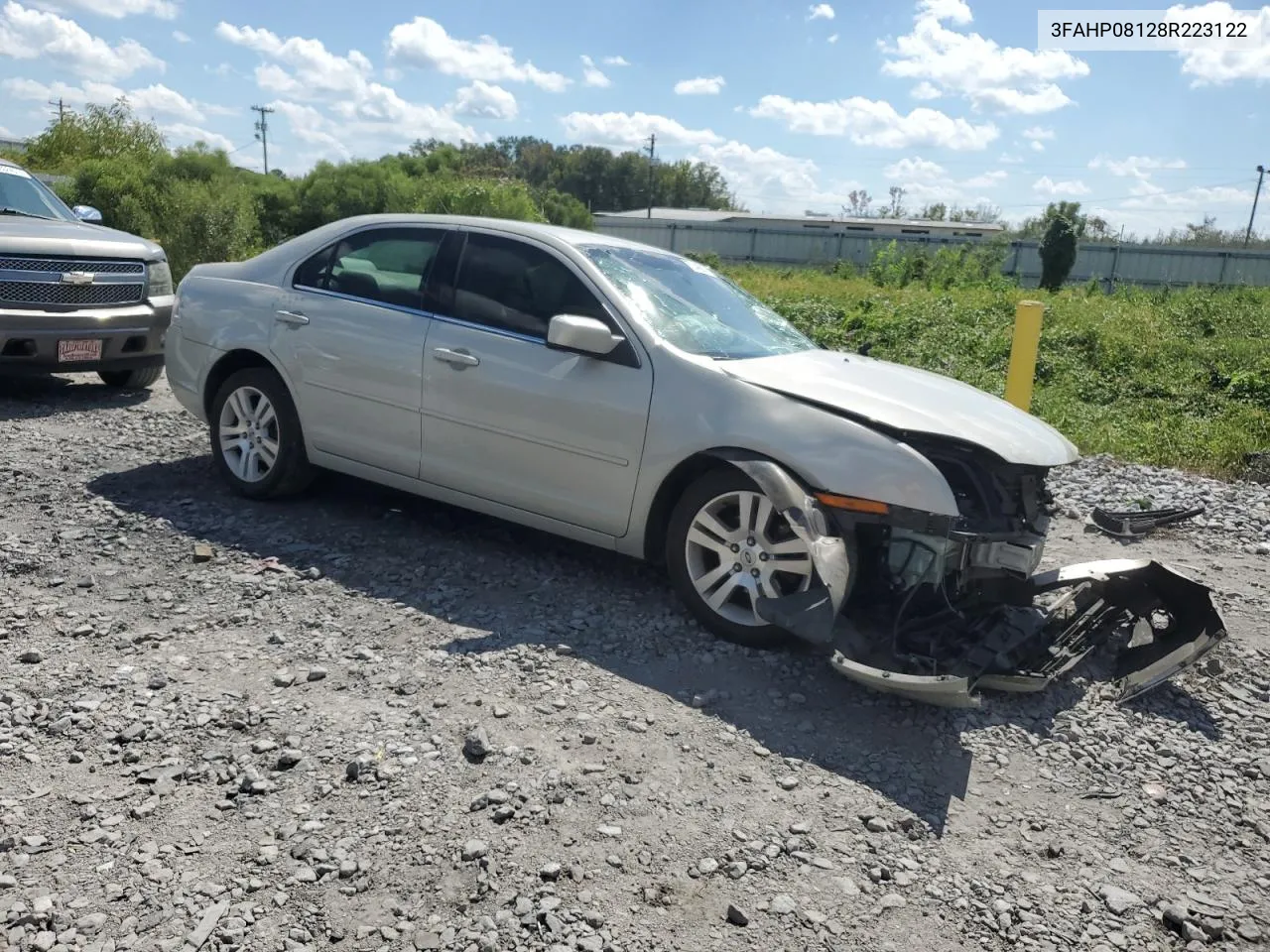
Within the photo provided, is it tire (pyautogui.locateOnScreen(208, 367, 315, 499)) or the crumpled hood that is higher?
the crumpled hood

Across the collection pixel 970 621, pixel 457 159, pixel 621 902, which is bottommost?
pixel 621 902

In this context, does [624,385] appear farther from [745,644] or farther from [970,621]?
[970,621]

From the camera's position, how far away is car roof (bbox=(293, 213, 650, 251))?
17.5ft

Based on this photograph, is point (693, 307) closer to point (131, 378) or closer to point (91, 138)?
point (131, 378)

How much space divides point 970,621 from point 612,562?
186cm

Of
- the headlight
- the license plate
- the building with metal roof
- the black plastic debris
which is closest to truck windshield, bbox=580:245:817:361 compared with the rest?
the black plastic debris

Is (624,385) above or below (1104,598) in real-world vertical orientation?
above

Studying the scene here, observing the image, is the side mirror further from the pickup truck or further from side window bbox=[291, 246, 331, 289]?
the pickup truck

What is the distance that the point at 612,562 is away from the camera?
17.9ft

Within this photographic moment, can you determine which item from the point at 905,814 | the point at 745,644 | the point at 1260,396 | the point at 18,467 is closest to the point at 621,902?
the point at 905,814

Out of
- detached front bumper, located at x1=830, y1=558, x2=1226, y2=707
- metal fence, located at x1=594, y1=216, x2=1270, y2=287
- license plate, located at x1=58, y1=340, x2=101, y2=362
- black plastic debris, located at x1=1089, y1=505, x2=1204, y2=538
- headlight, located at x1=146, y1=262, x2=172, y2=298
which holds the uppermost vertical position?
metal fence, located at x1=594, y1=216, x2=1270, y2=287

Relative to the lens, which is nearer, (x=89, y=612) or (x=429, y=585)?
(x=89, y=612)

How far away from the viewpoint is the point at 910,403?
449 centimetres

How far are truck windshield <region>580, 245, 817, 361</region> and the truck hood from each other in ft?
16.7
